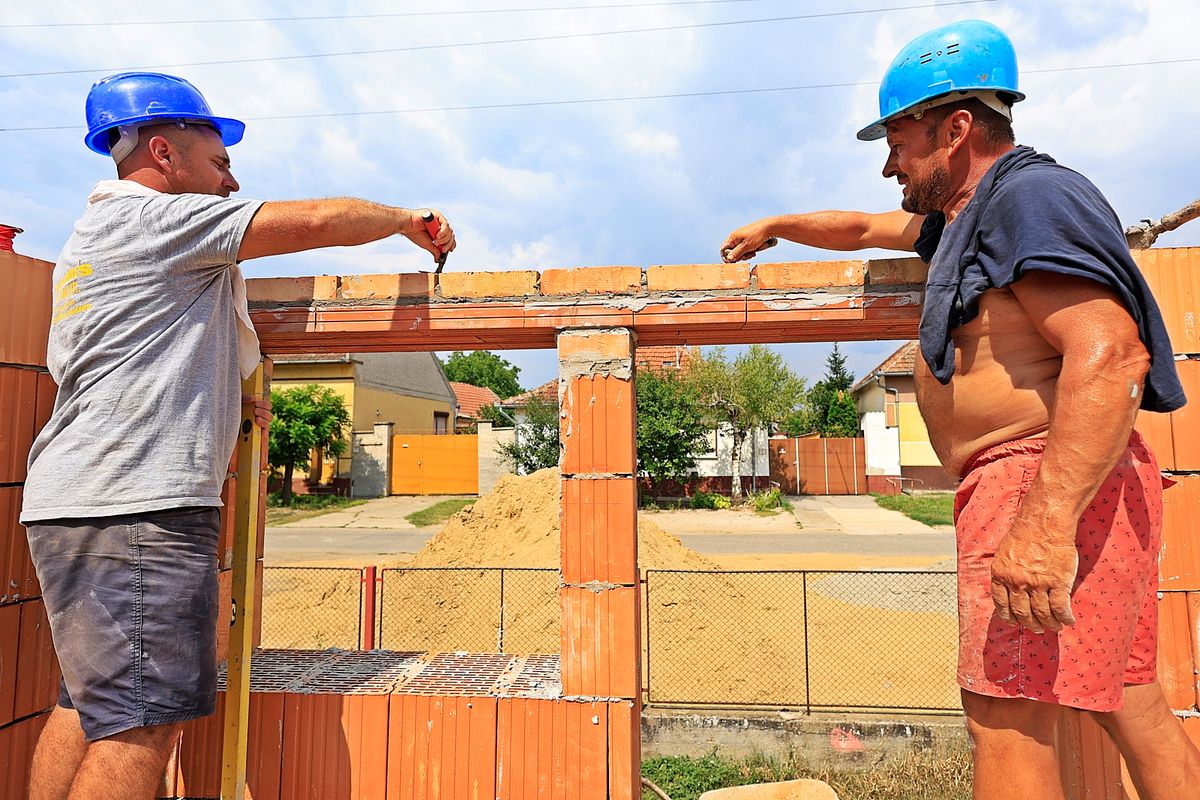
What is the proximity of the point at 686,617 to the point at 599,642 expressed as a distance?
550cm

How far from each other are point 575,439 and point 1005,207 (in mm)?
1707

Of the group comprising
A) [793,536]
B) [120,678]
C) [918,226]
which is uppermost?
[918,226]

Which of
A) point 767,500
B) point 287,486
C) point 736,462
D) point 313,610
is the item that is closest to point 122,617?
point 313,610

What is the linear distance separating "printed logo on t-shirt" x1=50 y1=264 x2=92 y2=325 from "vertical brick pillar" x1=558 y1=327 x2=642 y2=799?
1.56 metres

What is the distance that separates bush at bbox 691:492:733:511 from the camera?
2141 cm

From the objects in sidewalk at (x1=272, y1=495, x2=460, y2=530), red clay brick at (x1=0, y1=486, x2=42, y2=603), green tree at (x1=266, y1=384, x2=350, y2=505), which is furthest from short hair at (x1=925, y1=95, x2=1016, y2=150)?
green tree at (x1=266, y1=384, x2=350, y2=505)

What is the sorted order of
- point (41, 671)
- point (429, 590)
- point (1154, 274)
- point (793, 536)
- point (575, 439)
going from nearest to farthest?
point (41, 671)
point (1154, 274)
point (575, 439)
point (429, 590)
point (793, 536)

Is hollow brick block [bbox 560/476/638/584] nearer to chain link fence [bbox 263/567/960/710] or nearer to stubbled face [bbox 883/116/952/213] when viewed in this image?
stubbled face [bbox 883/116/952/213]

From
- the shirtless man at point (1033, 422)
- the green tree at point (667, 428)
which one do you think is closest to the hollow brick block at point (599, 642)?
the shirtless man at point (1033, 422)

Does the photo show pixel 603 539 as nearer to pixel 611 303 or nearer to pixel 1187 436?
pixel 611 303

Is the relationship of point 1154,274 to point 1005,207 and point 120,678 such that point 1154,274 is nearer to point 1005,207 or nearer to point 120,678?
point 1005,207

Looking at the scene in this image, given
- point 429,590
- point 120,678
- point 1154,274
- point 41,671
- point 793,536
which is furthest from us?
point 793,536

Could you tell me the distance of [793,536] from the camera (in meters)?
15.4

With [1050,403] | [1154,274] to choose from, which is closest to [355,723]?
[1050,403]
